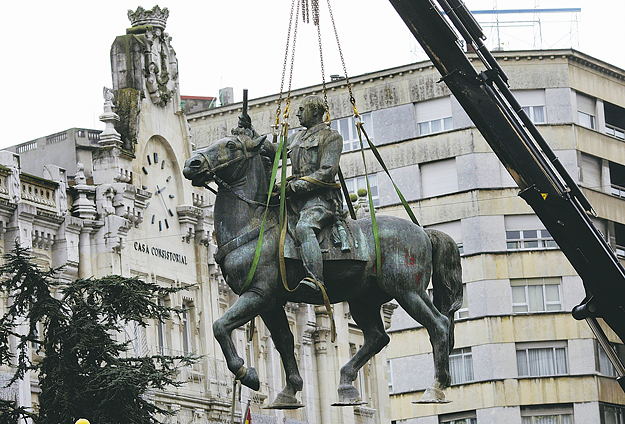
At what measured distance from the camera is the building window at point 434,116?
239ft

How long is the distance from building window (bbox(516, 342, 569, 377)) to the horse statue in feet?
174

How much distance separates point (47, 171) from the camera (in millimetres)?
46438

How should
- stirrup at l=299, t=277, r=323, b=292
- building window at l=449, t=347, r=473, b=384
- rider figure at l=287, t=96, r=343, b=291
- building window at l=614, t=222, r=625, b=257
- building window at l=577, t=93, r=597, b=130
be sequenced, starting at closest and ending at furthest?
1. stirrup at l=299, t=277, r=323, b=292
2. rider figure at l=287, t=96, r=343, b=291
3. building window at l=449, t=347, r=473, b=384
4. building window at l=614, t=222, r=625, b=257
5. building window at l=577, t=93, r=597, b=130

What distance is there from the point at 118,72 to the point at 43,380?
19542 mm

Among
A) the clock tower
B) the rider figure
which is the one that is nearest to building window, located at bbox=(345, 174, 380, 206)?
the clock tower

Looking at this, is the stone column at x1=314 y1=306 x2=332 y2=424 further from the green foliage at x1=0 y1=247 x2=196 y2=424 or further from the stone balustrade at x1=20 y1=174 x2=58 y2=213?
the green foliage at x1=0 y1=247 x2=196 y2=424

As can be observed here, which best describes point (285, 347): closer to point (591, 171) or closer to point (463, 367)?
point (463, 367)

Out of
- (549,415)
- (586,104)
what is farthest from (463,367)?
(586,104)

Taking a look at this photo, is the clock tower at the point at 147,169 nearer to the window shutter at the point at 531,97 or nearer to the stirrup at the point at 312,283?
the window shutter at the point at 531,97

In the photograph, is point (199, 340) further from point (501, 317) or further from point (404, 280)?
point (404, 280)

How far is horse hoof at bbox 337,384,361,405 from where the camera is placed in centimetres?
1752

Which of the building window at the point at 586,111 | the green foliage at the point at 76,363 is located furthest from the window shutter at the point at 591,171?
the green foliage at the point at 76,363

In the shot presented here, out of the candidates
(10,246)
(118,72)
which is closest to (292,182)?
(10,246)

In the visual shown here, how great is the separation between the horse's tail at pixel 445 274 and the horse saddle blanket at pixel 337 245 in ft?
3.57
